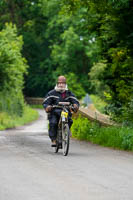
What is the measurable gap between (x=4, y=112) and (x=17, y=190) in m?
33.7

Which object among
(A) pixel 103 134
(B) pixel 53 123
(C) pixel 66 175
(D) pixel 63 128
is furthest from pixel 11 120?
(C) pixel 66 175

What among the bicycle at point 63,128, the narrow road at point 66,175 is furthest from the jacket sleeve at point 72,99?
the narrow road at point 66,175

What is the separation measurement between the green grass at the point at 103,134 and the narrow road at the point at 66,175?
605mm

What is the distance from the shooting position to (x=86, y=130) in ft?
60.3

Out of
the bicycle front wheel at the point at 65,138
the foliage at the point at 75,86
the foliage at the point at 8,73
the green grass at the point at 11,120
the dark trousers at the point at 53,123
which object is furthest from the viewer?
the foliage at the point at 75,86

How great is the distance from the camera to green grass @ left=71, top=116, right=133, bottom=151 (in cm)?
1469

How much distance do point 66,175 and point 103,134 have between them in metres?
6.81

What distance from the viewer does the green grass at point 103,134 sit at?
14688mm

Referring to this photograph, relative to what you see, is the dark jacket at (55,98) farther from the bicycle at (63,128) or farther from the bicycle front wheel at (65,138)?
the bicycle front wheel at (65,138)

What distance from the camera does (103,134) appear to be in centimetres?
1633

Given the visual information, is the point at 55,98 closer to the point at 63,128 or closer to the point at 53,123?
the point at 53,123

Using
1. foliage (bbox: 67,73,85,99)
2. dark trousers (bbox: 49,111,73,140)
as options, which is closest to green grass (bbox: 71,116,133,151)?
dark trousers (bbox: 49,111,73,140)

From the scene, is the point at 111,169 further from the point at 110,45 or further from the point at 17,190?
the point at 110,45

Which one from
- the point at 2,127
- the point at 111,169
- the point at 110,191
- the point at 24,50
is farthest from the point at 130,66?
the point at 24,50
